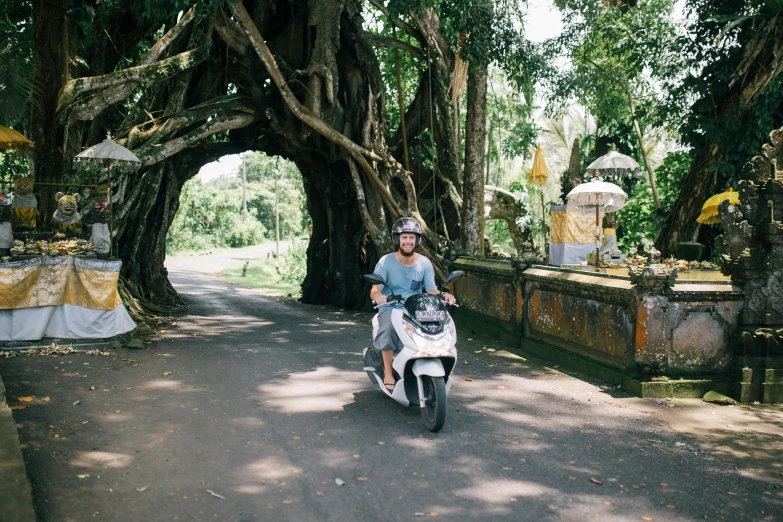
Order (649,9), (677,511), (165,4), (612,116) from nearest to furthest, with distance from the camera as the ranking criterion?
(677,511) → (165,4) → (649,9) → (612,116)

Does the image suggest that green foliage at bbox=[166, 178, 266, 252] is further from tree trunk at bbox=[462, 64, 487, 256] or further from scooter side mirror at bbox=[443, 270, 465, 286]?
scooter side mirror at bbox=[443, 270, 465, 286]

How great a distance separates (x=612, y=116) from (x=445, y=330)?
52.7 ft

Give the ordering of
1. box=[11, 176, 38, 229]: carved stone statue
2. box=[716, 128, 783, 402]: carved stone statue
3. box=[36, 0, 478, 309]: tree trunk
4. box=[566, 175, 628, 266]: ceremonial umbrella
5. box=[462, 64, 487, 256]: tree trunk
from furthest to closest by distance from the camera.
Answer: box=[462, 64, 487, 256]: tree trunk, box=[566, 175, 628, 266]: ceremonial umbrella, box=[36, 0, 478, 309]: tree trunk, box=[11, 176, 38, 229]: carved stone statue, box=[716, 128, 783, 402]: carved stone statue

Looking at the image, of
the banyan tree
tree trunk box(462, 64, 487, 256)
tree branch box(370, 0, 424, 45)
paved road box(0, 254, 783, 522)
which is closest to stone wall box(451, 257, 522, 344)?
the banyan tree

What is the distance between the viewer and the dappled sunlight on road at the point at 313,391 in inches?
251

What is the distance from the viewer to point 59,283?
916 centimetres

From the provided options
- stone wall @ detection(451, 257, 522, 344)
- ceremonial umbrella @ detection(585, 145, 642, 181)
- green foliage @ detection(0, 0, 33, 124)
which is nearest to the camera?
stone wall @ detection(451, 257, 522, 344)

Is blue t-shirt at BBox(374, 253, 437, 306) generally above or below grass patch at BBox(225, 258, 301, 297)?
above

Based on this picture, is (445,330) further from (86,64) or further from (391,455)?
(86,64)

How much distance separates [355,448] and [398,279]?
1656 mm

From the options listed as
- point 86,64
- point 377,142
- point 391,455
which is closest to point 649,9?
point 377,142

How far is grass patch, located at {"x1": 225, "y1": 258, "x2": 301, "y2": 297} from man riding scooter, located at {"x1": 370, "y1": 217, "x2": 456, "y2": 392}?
531 inches

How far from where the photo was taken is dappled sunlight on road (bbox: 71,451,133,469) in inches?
183

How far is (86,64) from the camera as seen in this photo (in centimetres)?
1415
